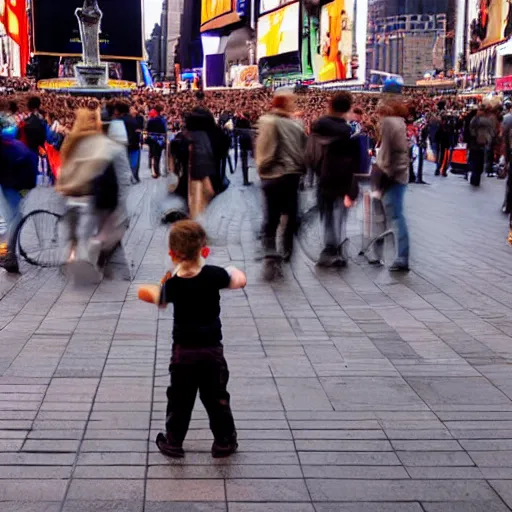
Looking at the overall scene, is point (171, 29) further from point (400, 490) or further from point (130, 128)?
point (400, 490)

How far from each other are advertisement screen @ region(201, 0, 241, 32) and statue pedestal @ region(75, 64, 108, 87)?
28362 millimetres

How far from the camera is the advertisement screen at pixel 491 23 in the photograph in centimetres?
6556

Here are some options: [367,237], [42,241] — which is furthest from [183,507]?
[367,237]

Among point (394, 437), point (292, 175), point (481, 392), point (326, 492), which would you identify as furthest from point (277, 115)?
point (326, 492)

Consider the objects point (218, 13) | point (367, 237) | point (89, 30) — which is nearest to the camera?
point (367, 237)

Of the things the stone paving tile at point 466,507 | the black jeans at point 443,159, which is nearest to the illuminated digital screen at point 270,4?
the black jeans at point 443,159

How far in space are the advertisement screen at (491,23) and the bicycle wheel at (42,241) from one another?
56932 mm

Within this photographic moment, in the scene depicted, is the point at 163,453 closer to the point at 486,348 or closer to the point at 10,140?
the point at 486,348

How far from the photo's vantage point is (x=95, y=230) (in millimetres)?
9492

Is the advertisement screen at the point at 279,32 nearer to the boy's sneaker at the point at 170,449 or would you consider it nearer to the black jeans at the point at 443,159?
the black jeans at the point at 443,159

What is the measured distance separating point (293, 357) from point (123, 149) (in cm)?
371

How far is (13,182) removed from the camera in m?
9.88

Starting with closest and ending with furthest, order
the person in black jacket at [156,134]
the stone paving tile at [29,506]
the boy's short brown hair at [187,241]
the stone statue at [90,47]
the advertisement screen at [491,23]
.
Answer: the stone paving tile at [29,506] → the boy's short brown hair at [187,241] → the person in black jacket at [156,134] → the advertisement screen at [491,23] → the stone statue at [90,47]

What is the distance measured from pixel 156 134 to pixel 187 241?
17178 mm
